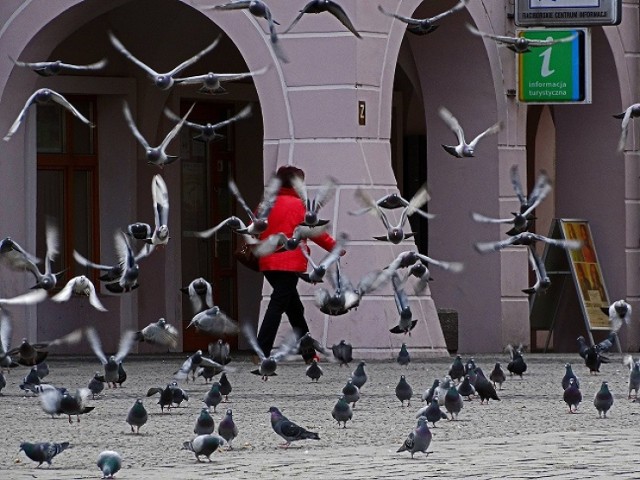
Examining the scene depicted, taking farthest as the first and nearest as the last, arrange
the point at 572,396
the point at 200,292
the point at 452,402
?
the point at 200,292, the point at 572,396, the point at 452,402

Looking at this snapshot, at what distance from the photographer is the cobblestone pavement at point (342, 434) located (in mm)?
10109

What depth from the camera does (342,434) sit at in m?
12.5

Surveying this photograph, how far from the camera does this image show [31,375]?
16.1m

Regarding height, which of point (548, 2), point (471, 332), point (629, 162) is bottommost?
point (471, 332)

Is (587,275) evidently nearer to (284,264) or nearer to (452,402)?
(284,264)

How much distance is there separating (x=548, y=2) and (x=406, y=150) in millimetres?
6342

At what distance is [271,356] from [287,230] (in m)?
1.57

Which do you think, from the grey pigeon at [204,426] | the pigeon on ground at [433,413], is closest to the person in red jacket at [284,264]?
the pigeon on ground at [433,413]

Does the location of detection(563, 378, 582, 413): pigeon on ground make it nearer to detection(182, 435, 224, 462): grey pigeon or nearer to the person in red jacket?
detection(182, 435, 224, 462): grey pigeon

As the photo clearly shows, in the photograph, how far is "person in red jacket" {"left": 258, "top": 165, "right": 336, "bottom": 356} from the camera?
19.4m

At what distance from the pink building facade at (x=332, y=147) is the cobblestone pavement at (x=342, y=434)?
3204 millimetres

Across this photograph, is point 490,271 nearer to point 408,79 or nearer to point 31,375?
point 408,79

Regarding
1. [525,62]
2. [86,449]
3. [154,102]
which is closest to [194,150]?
[154,102]

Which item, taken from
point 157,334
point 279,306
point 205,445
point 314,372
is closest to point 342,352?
point 279,306
